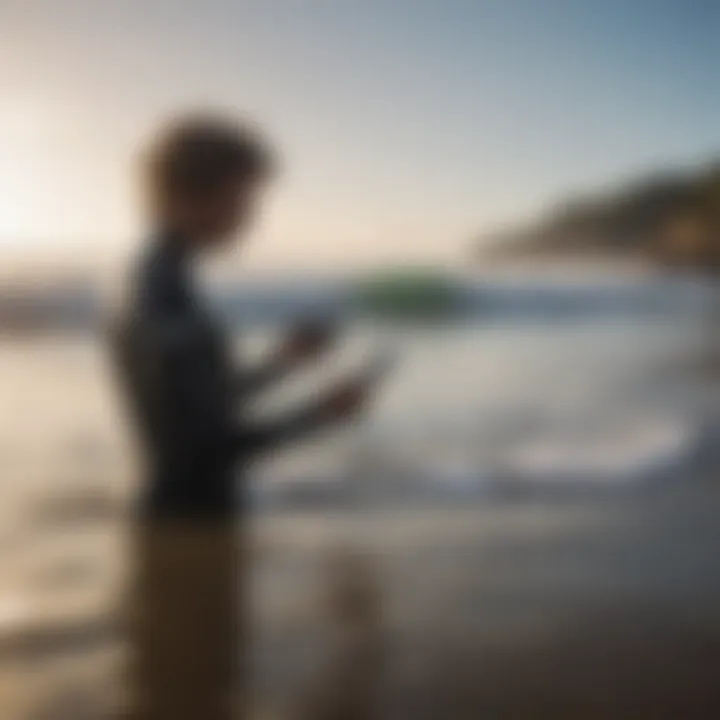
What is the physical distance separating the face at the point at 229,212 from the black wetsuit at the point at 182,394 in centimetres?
2

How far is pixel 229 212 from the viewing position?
Answer: 0.64m

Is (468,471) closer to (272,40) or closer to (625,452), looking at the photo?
(625,452)

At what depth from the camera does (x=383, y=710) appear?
2.15 feet

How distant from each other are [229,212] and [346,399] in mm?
136

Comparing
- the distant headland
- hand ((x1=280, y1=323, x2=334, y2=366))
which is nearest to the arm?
hand ((x1=280, y1=323, x2=334, y2=366))

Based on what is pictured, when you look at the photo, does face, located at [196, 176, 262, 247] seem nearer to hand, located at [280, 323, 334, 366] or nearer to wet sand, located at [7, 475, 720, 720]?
hand, located at [280, 323, 334, 366]

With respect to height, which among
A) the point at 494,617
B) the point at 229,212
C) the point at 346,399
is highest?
the point at 229,212

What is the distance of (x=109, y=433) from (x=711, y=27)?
47 cm

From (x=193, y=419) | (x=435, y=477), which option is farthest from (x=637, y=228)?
(x=193, y=419)

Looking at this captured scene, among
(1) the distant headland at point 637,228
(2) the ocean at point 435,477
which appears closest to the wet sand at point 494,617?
(2) the ocean at point 435,477

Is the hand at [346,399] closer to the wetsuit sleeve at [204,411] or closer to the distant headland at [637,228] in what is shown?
the wetsuit sleeve at [204,411]

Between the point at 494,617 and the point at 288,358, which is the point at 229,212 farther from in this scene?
the point at 494,617

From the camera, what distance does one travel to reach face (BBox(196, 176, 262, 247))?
2.07ft

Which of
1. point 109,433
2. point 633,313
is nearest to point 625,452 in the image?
point 633,313
